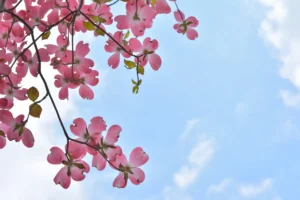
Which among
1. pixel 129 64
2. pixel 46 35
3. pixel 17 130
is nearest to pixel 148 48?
pixel 129 64

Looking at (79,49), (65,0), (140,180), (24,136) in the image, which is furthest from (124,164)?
(65,0)

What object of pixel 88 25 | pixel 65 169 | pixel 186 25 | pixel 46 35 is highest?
pixel 186 25

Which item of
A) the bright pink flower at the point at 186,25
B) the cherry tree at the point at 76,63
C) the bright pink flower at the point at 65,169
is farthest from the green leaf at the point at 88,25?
the bright pink flower at the point at 65,169

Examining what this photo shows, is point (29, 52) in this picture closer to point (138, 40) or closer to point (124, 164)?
point (138, 40)

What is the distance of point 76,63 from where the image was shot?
1764 mm

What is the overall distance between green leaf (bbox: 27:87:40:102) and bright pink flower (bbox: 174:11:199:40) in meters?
0.89

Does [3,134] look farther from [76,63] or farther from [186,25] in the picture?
[186,25]

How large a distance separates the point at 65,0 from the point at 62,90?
43 centimetres

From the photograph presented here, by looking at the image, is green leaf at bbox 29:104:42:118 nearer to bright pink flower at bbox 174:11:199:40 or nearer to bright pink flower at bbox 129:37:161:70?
bright pink flower at bbox 129:37:161:70

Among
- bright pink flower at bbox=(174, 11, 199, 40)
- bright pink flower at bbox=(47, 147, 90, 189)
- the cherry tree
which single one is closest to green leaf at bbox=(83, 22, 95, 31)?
the cherry tree

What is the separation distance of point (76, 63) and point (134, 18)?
1.03 ft

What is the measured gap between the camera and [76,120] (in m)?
1.50

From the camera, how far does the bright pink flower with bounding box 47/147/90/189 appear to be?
57.1 inches

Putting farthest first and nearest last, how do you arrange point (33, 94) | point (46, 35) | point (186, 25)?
point (186, 25) → point (46, 35) → point (33, 94)
